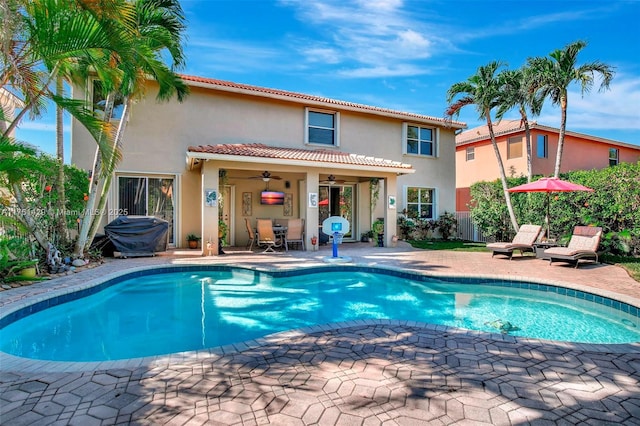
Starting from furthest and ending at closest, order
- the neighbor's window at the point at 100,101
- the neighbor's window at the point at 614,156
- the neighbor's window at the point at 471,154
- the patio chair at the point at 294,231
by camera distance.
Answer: the neighbor's window at the point at 614,156 < the neighbor's window at the point at 471,154 < the patio chair at the point at 294,231 < the neighbor's window at the point at 100,101

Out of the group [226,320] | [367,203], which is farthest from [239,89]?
[226,320]

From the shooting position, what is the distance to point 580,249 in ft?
32.9

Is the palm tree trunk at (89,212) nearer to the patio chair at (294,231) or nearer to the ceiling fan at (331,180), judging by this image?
the patio chair at (294,231)

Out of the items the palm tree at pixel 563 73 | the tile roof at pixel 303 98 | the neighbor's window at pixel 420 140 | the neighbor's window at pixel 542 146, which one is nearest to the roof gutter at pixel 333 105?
the tile roof at pixel 303 98

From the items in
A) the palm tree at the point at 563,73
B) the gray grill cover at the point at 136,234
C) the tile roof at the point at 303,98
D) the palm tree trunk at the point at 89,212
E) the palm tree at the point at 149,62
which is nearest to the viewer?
the palm tree at the point at 149,62

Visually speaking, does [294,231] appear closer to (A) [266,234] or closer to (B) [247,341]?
(A) [266,234]

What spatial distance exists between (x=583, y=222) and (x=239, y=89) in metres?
13.6

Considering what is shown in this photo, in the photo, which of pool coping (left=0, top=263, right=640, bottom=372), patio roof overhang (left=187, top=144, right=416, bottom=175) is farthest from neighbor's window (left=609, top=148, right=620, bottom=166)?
pool coping (left=0, top=263, right=640, bottom=372)

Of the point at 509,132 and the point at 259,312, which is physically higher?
the point at 509,132

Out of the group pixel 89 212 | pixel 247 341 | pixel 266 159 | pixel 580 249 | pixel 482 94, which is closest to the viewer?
pixel 247 341

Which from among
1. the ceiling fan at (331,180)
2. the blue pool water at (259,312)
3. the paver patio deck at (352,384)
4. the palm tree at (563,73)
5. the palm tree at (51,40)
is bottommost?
the blue pool water at (259,312)

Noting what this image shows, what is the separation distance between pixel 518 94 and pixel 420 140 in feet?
18.7

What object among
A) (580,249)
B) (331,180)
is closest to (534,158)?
(580,249)

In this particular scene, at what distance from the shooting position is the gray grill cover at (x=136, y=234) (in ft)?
37.5
